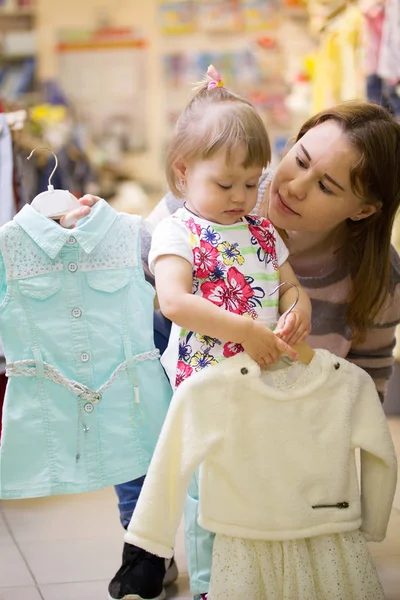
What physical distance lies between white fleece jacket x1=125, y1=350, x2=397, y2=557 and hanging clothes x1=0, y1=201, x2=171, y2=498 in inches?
7.2

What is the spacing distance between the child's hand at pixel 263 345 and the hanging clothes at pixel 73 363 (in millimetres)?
262

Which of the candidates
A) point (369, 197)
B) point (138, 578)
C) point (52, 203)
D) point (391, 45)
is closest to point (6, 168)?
point (52, 203)

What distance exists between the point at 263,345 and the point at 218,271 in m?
0.15

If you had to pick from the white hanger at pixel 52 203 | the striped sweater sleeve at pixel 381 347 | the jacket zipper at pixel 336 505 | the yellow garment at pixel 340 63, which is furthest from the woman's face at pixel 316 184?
the yellow garment at pixel 340 63

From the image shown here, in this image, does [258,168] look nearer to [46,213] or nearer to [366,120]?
[366,120]

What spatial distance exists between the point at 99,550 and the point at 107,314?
2.06 feet

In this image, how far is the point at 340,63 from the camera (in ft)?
13.5

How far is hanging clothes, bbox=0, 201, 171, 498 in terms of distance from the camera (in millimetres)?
1495

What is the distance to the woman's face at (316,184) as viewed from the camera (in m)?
1.58

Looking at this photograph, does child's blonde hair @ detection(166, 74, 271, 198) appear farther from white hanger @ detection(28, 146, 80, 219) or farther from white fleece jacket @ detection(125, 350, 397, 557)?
white fleece jacket @ detection(125, 350, 397, 557)

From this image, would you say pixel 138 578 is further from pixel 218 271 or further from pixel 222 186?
pixel 222 186

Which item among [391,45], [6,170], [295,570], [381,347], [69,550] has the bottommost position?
[69,550]

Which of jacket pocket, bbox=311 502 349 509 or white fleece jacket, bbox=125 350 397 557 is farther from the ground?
white fleece jacket, bbox=125 350 397 557

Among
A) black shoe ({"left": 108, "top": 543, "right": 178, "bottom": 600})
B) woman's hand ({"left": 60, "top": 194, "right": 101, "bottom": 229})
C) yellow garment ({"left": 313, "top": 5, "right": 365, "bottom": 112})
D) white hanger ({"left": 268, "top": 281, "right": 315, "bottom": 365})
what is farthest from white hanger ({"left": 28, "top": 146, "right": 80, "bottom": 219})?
yellow garment ({"left": 313, "top": 5, "right": 365, "bottom": 112})
